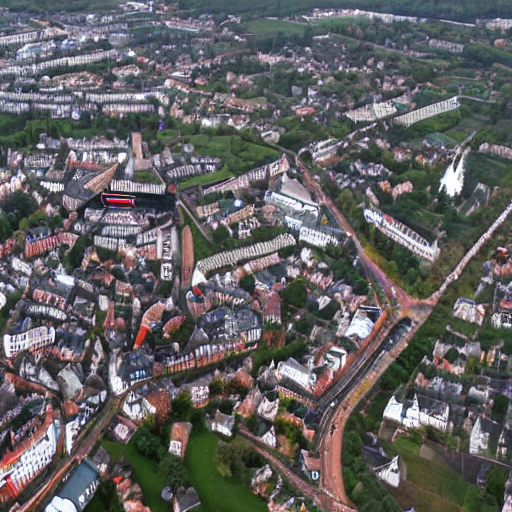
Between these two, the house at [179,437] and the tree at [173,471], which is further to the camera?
the house at [179,437]

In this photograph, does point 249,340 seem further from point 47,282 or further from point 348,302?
point 47,282

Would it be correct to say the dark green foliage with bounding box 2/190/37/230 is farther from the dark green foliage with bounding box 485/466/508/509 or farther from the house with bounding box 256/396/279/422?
the dark green foliage with bounding box 485/466/508/509

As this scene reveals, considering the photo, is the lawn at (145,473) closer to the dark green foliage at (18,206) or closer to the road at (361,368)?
the road at (361,368)

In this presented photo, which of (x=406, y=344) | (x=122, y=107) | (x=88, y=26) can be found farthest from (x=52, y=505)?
(x=88, y=26)

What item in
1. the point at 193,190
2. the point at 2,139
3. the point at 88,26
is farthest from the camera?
the point at 88,26

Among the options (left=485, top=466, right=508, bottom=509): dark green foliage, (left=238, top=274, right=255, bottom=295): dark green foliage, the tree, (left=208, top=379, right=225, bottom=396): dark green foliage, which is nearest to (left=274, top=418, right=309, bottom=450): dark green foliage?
(left=208, top=379, right=225, bottom=396): dark green foliage

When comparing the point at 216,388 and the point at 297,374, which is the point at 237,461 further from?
the point at 297,374

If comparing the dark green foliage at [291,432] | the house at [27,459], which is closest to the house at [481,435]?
the dark green foliage at [291,432]
